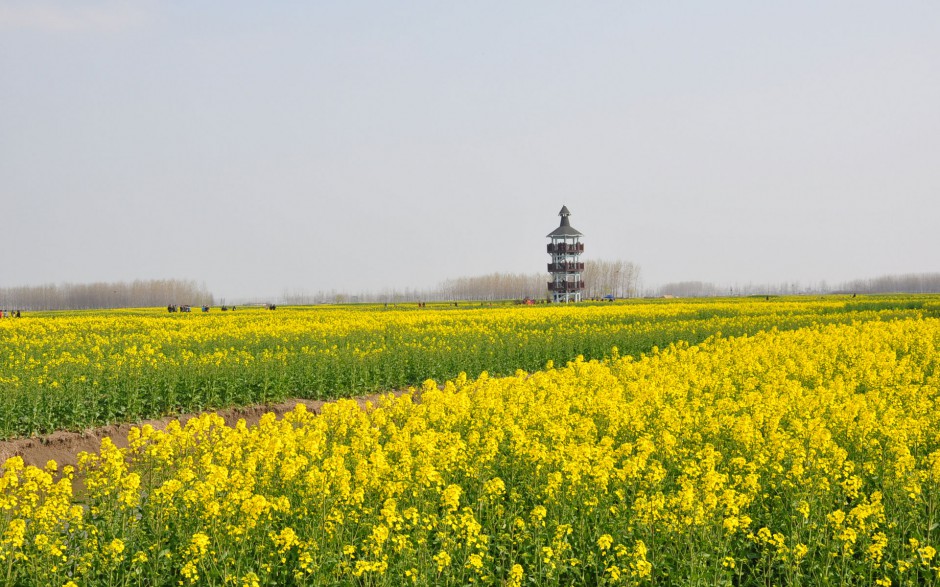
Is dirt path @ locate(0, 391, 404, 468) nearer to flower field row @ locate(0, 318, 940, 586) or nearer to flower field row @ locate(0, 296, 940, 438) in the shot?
flower field row @ locate(0, 296, 940, 438)

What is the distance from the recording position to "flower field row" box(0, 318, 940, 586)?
7.16m

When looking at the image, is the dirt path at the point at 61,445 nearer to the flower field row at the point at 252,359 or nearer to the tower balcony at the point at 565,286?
the flower field row at the point at 252,359

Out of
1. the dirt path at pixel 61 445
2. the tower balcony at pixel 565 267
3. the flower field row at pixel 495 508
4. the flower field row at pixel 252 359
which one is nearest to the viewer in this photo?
the flower field row at pixel 495 508

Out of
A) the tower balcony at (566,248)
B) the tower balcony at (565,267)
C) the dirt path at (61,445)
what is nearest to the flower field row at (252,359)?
the dirt path at (61,445)

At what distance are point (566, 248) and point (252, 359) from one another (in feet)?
264

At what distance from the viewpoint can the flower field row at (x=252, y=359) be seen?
18.1 metres

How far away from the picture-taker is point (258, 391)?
21469 mm

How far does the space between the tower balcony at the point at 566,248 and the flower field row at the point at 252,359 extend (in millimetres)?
57726

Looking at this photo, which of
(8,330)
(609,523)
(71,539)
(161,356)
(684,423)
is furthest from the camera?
(8,330)

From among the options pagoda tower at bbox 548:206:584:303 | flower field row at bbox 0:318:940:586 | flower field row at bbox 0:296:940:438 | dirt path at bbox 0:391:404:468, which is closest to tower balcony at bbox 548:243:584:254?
pagoda tower at bbox 548:206:584:303

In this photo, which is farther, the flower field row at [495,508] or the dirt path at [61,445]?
the dirt path at [61,445]

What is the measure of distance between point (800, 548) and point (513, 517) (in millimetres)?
2764

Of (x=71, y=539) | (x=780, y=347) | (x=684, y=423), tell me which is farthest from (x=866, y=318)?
(x=71, y=539)

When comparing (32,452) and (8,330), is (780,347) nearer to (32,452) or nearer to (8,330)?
(32,452)
